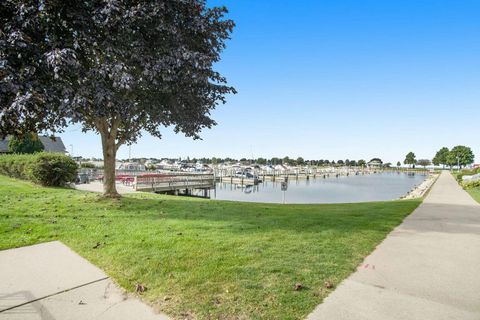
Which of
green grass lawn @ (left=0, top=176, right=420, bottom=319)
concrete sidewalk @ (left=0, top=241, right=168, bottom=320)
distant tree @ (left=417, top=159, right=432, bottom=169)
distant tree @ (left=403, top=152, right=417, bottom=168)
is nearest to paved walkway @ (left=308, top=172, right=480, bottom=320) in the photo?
green grass lawn @ (left=0, top=176, right=420, bottom=319)

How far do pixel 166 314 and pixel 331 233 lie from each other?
491cm

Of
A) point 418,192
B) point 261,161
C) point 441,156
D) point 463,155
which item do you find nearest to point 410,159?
point 441,156

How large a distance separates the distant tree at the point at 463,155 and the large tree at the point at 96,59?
414 ft

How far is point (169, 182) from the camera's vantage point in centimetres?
3206

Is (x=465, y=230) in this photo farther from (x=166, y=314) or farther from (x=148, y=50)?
(x=148, y=50)

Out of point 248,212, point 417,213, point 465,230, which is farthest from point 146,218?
point 417,213

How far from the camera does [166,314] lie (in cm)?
349

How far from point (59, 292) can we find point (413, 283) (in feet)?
17.1

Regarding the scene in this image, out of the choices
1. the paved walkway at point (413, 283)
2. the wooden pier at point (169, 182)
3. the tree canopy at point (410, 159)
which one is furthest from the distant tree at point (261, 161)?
the paved walkway at point (413, 283)

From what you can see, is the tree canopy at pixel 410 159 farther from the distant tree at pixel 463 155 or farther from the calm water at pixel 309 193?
the calm water at pixel 309 193

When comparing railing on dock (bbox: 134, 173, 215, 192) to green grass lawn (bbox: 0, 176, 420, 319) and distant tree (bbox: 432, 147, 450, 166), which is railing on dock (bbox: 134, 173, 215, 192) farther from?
distant tree (bbox: 432, 147, 450, 166)

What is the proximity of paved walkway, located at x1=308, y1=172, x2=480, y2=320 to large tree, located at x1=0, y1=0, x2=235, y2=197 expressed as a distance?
287 inches

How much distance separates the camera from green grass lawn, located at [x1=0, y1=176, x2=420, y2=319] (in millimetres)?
3805

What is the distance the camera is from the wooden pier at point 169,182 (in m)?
29.1
